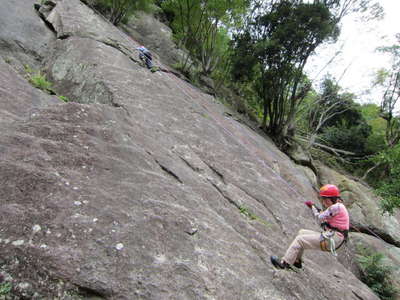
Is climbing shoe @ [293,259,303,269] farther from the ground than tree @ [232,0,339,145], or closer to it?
closer to it

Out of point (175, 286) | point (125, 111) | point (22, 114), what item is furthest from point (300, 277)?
point (22, 114)

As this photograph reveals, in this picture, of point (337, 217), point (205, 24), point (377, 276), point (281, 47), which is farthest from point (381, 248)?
point (205, 24)

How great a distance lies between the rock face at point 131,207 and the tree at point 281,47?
12890mm

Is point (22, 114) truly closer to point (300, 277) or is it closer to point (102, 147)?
point (102, 147)

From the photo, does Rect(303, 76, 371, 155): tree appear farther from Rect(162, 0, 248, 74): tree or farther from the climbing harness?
the climbing harness

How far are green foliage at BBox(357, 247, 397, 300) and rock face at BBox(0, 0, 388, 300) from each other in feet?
14.6

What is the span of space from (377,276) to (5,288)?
12.5 meters

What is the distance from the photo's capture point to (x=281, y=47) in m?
19.4

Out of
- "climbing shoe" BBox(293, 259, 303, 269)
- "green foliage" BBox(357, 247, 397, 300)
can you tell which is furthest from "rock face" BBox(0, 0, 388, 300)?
"green foliage" BBox(357, 247, 397, 300)

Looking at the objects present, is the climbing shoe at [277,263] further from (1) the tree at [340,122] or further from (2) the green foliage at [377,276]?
(1) the tree at [340,122]

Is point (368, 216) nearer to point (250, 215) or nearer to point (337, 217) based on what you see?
point (250, 215)

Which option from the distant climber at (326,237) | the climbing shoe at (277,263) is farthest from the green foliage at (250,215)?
the climbing shoe at (277,263)

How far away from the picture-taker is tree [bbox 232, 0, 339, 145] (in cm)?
1914

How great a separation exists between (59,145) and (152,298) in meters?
2.99
